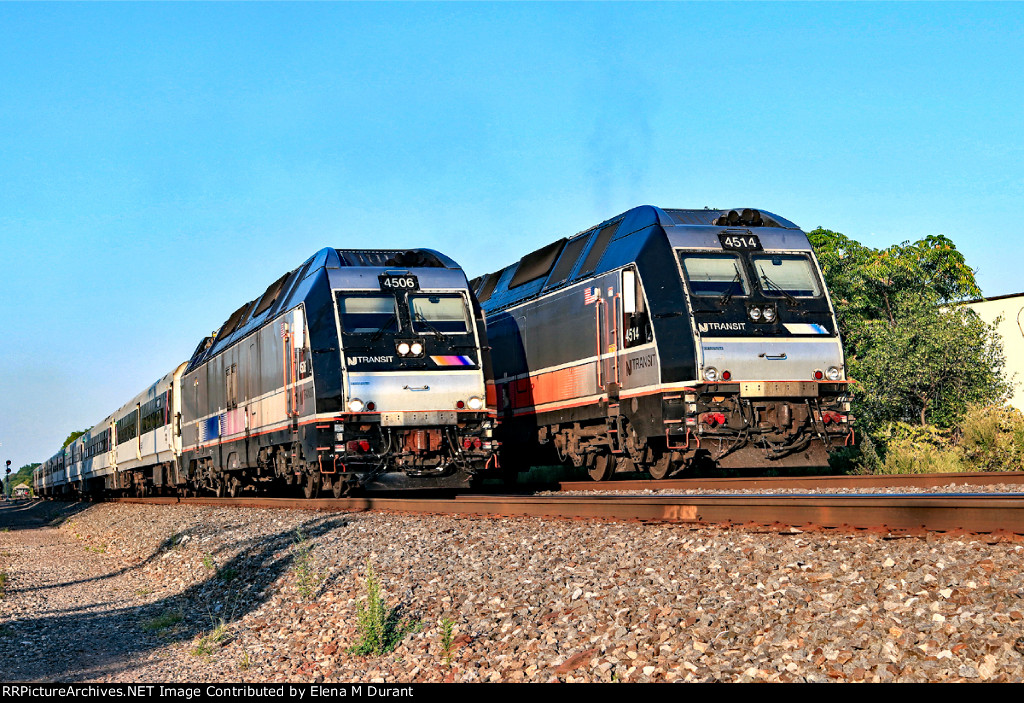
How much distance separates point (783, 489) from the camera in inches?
607

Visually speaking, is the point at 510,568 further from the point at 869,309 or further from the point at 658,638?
the point at 869,309

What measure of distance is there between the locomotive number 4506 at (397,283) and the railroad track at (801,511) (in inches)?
161

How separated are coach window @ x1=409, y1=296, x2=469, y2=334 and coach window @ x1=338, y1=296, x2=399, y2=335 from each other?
0.36m

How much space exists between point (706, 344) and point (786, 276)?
80.7 inches

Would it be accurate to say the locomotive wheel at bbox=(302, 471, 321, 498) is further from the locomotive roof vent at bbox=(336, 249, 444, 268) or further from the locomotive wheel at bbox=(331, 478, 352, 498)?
the locomotive roof vent at bbox=(336, 249, 444, 268)

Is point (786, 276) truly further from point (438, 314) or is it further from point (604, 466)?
point (438, 314)

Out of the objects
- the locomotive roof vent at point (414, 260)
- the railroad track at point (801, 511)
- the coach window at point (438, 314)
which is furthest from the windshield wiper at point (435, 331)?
the railroad track at point (801, 511)

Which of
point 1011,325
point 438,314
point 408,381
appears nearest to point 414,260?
point 438,314

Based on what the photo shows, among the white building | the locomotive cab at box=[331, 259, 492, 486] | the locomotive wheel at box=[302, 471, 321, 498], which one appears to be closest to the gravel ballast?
the locomotive cab at box=[331, 259, 492, 486]

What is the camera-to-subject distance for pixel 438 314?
1703cm

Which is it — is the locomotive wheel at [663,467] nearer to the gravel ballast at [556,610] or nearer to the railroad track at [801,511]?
the railroad track at [801,511]

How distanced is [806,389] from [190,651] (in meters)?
9.75

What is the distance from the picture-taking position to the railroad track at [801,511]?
24.1ft
